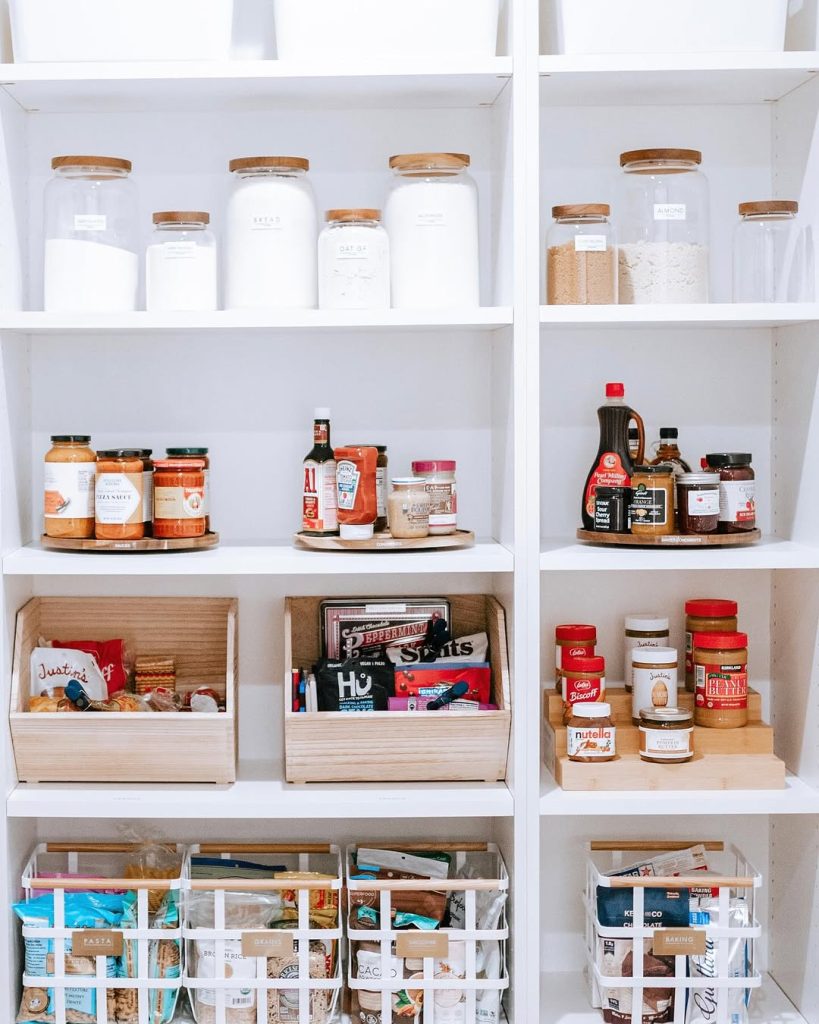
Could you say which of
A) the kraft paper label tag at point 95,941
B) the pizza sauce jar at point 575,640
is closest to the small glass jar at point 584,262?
the pizza sauce jar at point 575,640

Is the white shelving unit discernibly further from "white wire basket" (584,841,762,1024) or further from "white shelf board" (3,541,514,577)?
"white wire basket" (584,841,762,1024)

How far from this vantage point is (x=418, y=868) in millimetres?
1980

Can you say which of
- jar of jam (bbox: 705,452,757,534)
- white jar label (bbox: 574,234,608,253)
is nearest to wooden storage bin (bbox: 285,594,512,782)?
jar of jam (bbox: 705,452,757,534)

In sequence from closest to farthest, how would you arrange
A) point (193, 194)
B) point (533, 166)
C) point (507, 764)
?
point (533, 166) → point (507, 764) → point (193, 194)

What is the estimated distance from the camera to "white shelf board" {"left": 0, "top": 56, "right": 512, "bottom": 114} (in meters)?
1.81

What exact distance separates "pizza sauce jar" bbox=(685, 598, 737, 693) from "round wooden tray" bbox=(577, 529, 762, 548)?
5.4 inches

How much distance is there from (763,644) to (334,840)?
888mm

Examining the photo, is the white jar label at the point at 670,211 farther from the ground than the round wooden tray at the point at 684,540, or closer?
farther from the ground

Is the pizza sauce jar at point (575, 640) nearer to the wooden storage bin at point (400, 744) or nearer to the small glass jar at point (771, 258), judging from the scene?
the wooden storage bin at point (400, 744)

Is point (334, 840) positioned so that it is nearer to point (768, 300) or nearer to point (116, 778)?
point (116, 778)

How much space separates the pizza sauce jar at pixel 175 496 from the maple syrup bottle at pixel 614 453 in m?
0.67

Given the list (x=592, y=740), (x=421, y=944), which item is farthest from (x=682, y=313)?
(x=421, y=944)

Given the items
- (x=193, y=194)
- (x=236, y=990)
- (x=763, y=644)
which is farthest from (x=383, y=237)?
(x=236, y=990)

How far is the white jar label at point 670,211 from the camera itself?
192 cm
